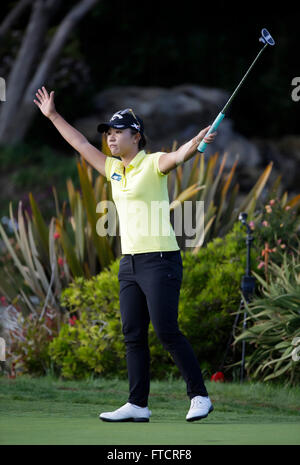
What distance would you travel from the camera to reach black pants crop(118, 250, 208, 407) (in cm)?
511

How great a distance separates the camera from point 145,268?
5.16 meters

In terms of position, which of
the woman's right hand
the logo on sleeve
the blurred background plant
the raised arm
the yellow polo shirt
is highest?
the woman's right hand

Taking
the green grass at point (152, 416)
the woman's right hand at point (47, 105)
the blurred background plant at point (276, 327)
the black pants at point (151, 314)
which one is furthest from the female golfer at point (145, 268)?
the blurred background plant at point (276, 327)

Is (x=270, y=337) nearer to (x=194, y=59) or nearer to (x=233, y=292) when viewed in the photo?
(x=233, y=292)

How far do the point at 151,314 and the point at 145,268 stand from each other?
269 mm

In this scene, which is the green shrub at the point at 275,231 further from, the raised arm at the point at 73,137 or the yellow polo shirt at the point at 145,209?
the yellow polo shirt at the point at 145,209

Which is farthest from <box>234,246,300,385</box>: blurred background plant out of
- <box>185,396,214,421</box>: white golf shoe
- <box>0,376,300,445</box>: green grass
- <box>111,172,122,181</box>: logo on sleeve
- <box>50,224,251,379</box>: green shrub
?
<box>111,172,122,181</box>: logo on sleeve

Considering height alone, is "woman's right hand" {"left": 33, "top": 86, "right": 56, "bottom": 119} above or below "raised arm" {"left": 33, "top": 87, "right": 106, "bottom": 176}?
above

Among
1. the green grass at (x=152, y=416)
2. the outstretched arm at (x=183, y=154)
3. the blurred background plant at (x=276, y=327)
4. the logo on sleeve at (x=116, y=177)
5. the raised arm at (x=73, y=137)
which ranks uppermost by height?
the raised arm at (x=73, y=137)

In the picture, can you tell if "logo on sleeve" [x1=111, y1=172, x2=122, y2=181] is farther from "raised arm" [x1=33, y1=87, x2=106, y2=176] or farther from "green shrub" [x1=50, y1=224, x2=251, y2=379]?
"green shrub" [x1=50, y1=224, x2=251, y2=379]

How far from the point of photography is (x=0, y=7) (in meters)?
21.9

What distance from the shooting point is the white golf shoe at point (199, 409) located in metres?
5.07

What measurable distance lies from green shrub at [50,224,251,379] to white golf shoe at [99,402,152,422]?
103 inches
